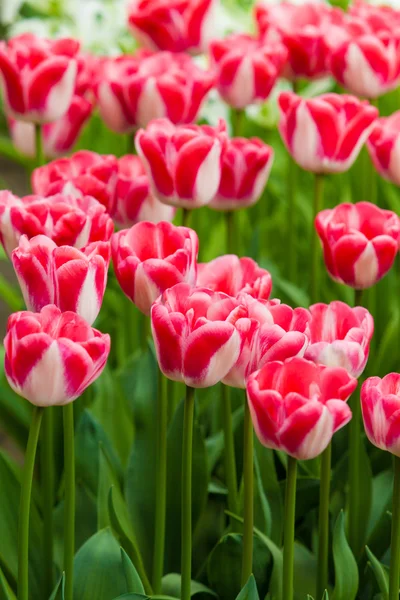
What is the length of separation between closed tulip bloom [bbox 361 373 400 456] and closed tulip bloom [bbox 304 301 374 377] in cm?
3

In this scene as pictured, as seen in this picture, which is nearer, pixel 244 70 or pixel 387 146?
pixel 387 146

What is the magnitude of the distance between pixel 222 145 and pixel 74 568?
488 millimetres

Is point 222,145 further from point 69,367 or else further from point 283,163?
point 283,163

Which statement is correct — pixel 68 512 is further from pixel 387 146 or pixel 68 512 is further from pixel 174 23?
pixel 174 23

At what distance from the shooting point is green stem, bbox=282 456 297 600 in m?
0.78

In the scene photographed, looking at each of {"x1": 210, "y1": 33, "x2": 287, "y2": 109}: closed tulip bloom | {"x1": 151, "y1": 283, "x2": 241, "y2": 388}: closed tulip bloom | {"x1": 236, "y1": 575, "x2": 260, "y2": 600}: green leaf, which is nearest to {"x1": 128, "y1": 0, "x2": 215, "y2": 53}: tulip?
{"x1": 210, "y1": 33, "x2": 287, "y2": 109}: closed tulip bloom

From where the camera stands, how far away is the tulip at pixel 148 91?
4.41 feet

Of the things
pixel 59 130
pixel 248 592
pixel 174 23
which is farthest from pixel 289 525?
pixel 174 23

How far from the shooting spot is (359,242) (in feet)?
3.34

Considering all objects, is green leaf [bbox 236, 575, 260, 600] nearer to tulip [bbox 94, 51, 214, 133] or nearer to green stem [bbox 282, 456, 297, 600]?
green stem [bbox 282, 456, 297, 600]

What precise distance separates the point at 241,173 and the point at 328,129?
0.39ft

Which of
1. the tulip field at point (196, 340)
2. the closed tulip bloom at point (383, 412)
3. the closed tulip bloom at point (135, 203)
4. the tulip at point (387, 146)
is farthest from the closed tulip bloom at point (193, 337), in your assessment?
the tulip at point (387, 146)

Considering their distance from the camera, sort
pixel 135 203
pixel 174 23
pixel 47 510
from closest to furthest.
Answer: pixel 47 510 < pixel 135 203 < pixel 174 23

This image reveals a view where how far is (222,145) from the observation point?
44.5 inches
